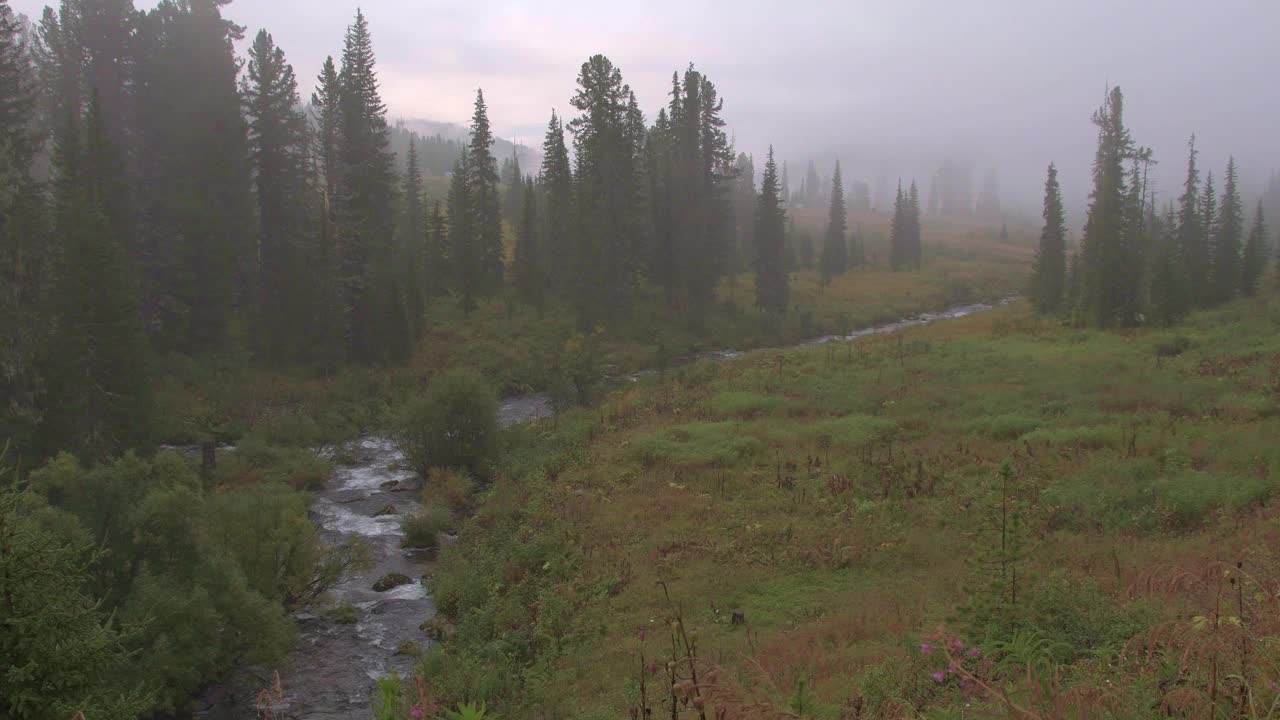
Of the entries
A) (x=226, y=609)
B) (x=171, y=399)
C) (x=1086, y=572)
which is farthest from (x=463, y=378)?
(x=1086, y=572)

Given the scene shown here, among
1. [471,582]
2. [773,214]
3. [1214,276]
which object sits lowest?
[471,582]

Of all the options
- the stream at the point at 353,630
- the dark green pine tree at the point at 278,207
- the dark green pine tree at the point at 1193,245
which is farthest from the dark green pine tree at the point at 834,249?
the stream at the point at 353,630

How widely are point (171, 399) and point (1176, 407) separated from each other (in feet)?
131

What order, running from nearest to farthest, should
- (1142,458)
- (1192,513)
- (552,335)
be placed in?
(1192,513)
(1142,458)
(552,335)

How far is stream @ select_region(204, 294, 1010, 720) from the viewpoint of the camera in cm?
1349

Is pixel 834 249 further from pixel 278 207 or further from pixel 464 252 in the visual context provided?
pixel 278 207

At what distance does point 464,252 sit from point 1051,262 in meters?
47.5

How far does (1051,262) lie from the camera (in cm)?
6388

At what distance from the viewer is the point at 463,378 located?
27734mm

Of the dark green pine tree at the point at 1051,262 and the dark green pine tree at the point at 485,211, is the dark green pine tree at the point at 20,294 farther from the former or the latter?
the dark green pine tree at the point at 1051,262

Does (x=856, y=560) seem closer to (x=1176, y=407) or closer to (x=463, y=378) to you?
(x=1176, y=407)

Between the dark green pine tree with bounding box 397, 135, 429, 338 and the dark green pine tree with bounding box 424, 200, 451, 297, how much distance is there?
1.62ft

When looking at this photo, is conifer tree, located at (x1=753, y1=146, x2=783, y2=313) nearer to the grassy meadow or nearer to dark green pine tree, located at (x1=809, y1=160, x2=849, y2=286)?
dark green pine tree, located at (x1=809, y1=160, x2=849, y2=286)

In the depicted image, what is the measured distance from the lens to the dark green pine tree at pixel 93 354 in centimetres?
2744
